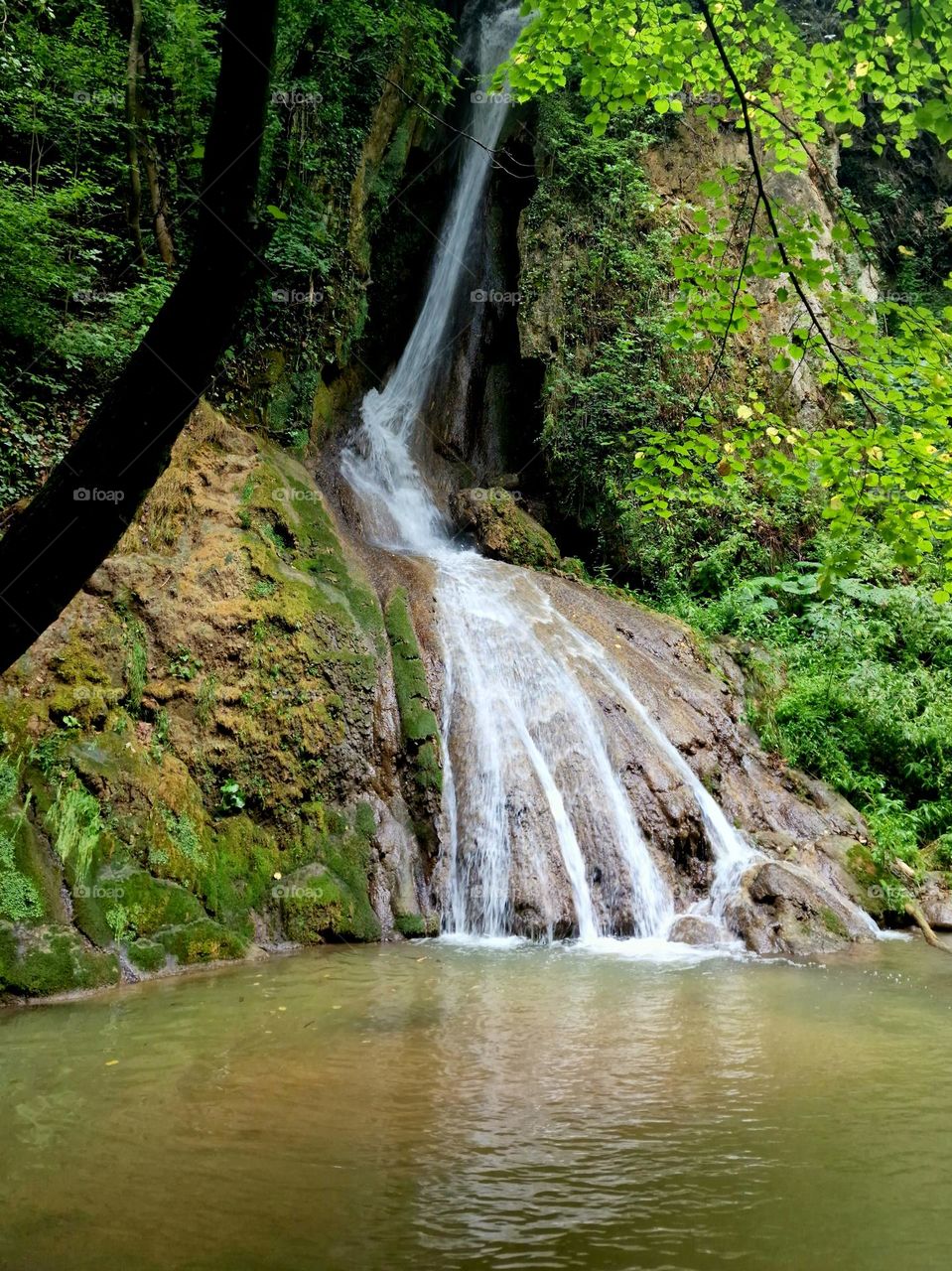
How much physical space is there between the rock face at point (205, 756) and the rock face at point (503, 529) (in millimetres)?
4105

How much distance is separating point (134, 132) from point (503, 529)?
7.42m

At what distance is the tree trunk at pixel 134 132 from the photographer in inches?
468

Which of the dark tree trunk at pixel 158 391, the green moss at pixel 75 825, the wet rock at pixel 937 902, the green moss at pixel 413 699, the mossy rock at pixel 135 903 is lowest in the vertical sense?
the wet rock at pixel 937 902

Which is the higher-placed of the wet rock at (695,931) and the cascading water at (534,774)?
the cascading water at (534,774)

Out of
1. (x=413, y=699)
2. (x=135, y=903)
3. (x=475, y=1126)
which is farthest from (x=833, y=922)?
(x=135, y=903)

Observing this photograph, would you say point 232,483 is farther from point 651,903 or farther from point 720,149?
point 720,149

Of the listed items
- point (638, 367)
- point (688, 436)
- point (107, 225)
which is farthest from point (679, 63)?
point (638, 367)

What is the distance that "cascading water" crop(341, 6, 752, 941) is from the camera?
8508mm

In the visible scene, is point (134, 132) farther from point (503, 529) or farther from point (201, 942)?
point (201, 942)

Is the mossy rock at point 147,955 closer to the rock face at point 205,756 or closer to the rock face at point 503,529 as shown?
the rock face at point 205,756

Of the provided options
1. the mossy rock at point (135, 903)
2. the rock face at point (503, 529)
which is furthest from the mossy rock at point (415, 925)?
the rock face at point (503, 529)

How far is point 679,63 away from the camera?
5113 millimetres

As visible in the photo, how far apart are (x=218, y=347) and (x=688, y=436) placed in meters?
3.31

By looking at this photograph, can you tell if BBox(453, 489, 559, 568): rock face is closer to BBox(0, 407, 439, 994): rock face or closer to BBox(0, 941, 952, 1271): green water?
BBox(0, 407, 439, 994): rock face
